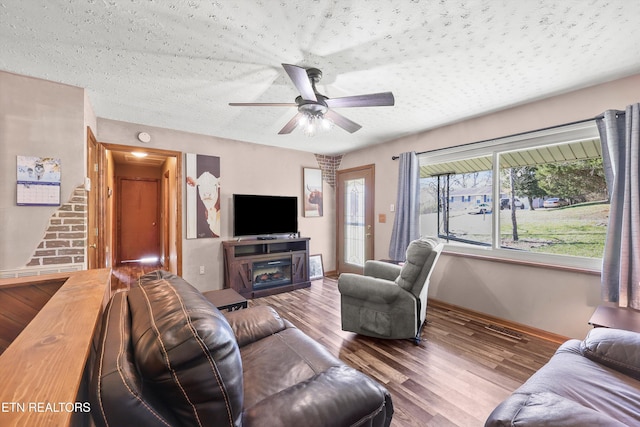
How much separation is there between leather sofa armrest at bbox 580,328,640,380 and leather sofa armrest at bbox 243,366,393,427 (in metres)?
1.18

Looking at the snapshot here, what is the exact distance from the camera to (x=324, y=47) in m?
1.82

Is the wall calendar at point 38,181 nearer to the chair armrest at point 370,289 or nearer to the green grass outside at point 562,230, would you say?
the chair armrest at point 370,289

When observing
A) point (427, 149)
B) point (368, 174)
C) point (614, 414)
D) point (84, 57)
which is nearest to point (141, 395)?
point (614, 414)

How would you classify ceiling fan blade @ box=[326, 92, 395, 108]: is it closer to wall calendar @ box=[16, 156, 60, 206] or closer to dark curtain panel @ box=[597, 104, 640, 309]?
dark curtain panel @ box=[597, 104, 640, 309]

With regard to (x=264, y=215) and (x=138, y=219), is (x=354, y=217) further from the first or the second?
(x=138, y=219)

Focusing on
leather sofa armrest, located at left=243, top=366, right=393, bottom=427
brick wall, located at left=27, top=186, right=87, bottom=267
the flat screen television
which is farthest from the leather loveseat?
the flat screen television

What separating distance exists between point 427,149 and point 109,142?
4080mm

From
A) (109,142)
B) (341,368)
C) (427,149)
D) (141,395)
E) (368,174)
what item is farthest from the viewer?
(368,174)

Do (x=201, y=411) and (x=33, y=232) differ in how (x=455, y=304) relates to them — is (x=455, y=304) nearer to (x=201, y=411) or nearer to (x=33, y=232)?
(x=201, y=411)

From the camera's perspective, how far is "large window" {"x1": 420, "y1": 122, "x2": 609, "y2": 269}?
252cm

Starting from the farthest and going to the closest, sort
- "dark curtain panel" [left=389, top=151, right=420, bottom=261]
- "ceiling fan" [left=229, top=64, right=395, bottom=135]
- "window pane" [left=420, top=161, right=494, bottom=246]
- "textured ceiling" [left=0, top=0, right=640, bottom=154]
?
1. "dark curtain panel" [left=389, top=151, right=420, bottom=261]
2. "window pane" [left=420, top=161, right=494, bottom=246]
3. "ceiling fan" [left=229, top=64, right=395, bottom=135]
4. "textured ceiling" [left=0, top=0, right=640, bottom=154]

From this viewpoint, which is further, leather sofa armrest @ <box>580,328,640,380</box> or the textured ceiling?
the textured ceiling

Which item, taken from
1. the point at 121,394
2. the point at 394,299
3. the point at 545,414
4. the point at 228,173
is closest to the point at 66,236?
the point at 228,173

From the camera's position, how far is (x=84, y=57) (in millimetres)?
1912
